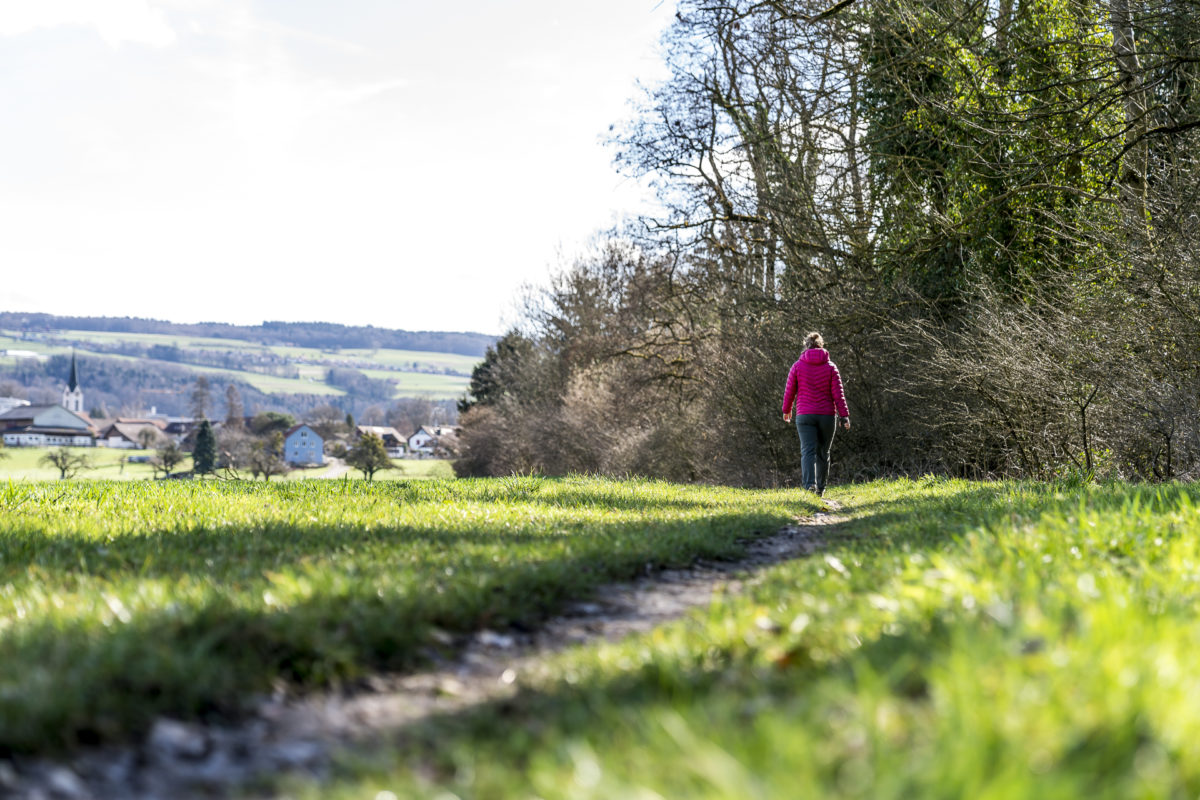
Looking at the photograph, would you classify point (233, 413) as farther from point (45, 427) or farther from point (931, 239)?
point (931, 239)

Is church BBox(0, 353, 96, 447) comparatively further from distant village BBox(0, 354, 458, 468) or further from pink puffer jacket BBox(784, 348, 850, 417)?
pink puffer jacket BBox(784, 348, 850, 417)

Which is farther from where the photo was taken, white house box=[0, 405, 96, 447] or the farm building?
the farm building

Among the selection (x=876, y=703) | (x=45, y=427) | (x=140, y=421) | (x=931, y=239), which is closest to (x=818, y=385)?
(x=931, y=239)

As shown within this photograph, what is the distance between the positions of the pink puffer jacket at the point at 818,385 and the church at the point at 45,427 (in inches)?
5776

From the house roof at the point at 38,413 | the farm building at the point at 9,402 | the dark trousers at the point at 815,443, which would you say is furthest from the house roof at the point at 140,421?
the dark trousers at the point at 815,443

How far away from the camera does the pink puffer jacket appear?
14.5 m

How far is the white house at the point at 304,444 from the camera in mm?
136312

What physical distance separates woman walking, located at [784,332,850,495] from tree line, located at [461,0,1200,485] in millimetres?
2334

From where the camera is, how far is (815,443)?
49.3 ft

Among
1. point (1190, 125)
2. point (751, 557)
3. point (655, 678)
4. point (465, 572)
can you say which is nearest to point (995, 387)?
point (1190, 125)

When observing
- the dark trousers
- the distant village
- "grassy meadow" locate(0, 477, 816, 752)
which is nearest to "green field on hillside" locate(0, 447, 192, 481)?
the distant village

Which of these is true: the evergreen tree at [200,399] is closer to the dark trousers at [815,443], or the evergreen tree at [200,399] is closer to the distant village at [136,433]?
the distant village at [136,433]

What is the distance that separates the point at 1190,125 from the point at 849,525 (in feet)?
25.6

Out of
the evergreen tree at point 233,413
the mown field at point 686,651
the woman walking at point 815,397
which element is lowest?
the evergreen tree at point 233,413
